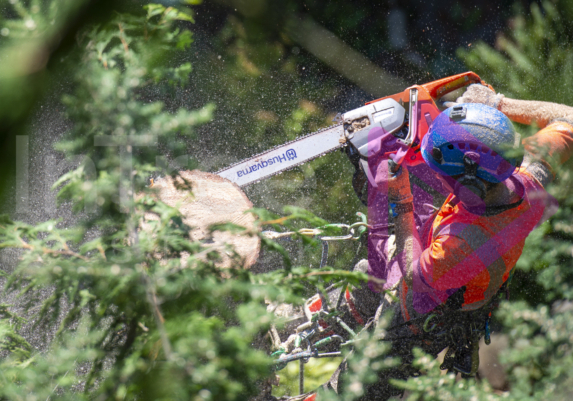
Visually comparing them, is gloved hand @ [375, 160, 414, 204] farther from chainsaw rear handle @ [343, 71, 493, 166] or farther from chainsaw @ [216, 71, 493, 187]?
chainsaw rear handle @ [343, 71, 493, 166]

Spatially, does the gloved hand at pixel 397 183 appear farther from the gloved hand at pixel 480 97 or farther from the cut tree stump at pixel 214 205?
the cut tree stump at pixel 214 205

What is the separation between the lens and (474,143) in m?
1.50

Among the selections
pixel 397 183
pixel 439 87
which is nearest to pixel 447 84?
pixel 439 87

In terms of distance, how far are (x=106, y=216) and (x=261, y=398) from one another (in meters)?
1.63

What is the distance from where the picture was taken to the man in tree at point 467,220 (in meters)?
1.53

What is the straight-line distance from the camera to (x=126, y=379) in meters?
1.01

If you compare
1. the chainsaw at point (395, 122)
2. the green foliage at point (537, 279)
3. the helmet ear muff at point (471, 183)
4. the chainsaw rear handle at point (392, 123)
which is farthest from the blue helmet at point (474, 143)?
the chainsaw rear handle at point (392, 123)

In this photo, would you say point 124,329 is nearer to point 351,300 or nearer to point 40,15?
point 40,15

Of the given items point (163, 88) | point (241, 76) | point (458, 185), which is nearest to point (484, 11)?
point (241, 76)

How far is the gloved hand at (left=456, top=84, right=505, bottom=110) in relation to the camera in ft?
7.03

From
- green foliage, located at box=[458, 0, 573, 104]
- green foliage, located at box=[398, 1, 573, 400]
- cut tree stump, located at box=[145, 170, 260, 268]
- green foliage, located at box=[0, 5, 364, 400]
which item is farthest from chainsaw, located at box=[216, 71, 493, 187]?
green foliage, located at box=[458, 0, 573, 104]

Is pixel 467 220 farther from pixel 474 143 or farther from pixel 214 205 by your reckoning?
pixel 214 205

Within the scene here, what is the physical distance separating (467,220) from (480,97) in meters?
0.85

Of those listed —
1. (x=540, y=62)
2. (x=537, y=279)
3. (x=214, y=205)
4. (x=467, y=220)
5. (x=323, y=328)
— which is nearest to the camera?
(x=537, y=279)
